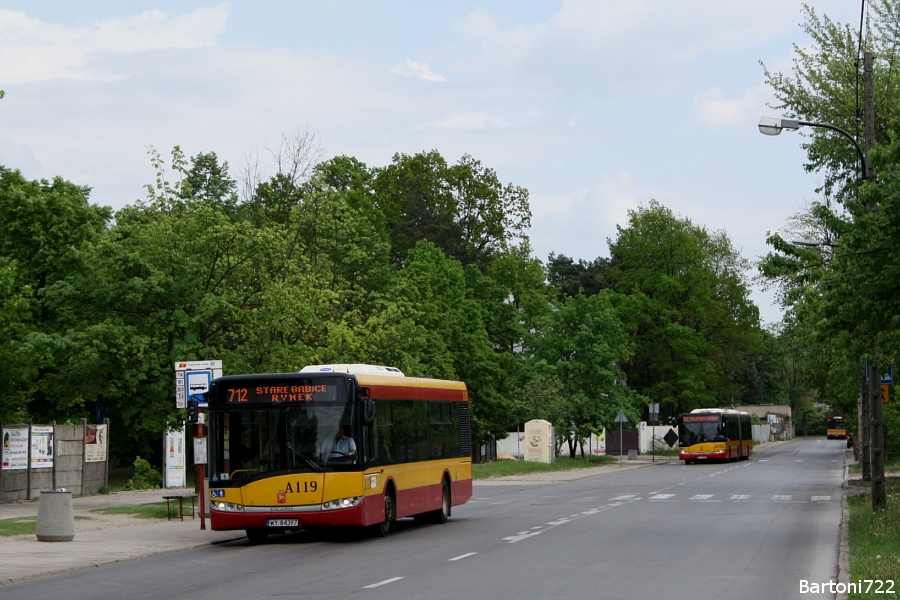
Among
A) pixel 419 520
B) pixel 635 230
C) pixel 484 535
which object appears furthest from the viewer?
pixel 635 230

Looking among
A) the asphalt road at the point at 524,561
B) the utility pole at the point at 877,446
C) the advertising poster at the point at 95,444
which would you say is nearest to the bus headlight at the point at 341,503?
the asphalt road at the point at 524,561

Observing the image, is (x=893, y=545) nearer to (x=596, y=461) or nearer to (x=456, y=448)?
(x=456, y=448)

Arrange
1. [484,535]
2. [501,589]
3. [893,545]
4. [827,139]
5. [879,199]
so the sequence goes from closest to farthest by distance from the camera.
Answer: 1. [501,589]
2. [893,545]
3. [879,199]
4. [484,535]
5. [827,139]

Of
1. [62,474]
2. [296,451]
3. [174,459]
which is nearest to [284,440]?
[296,451]

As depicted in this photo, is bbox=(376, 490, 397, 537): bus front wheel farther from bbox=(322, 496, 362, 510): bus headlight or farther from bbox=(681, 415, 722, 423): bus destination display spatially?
bbox=(681, 415, 722, 423): bus destination display

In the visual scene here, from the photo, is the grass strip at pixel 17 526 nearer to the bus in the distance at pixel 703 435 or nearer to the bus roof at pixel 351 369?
the bus roof at pixel 351 369

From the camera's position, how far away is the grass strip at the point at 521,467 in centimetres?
5257

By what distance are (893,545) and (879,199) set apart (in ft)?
18.2

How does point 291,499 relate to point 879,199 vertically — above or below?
below

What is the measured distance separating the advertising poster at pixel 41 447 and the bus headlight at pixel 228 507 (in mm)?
13603

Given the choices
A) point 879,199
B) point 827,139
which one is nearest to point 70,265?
point 827,139

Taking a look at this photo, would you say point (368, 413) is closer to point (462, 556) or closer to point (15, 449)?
point (462, 556)

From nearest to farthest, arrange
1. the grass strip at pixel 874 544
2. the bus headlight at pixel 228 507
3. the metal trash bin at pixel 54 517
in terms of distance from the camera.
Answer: the grass strip at pixel 874 544
the bus headlight at pixel 228 507
the metal trash bin at pixel 54 517

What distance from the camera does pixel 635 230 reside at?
3578 inches
